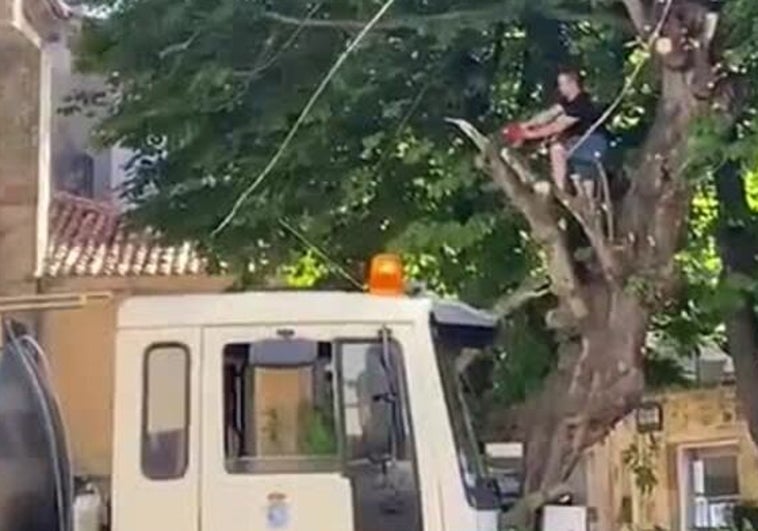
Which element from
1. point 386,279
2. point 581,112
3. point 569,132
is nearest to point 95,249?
point 581,112

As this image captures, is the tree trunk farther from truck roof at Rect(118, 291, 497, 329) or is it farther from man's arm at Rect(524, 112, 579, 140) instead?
truck roof at Rect(118, 291, 497, 329)

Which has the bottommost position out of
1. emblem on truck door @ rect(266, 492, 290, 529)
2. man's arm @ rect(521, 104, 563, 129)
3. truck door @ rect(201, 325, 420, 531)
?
emblem on truck door @ rect(266, 492, 290, 529)

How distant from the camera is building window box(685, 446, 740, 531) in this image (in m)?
19.7

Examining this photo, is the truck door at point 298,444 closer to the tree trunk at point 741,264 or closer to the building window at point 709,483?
the tree trunk at point 741,264

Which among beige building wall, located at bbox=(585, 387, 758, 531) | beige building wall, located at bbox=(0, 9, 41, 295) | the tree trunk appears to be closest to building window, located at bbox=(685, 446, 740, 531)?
beige building wall, located at bbox=(585, 387, 758, 531)

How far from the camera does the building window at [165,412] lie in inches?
260

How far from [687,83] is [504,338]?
2065 mm

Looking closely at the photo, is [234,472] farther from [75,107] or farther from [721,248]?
[75,107]

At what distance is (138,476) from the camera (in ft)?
21.7

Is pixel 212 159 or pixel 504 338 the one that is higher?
pixel 212 159

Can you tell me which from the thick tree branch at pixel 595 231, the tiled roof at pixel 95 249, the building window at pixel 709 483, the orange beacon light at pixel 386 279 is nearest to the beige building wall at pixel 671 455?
the building window at pixel 709 483

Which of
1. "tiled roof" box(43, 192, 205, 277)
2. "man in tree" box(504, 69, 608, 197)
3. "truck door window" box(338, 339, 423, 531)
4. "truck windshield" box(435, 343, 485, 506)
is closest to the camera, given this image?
"truck door window" box(338, 339, 423, 531)

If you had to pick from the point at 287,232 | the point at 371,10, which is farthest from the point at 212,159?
the point at 371,10

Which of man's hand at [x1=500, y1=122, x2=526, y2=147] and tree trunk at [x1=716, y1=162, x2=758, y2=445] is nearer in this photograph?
man's hand at [x1=500, y1=122, x2=526, y2=147]
